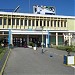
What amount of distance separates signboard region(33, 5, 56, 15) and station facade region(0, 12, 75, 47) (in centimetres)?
502

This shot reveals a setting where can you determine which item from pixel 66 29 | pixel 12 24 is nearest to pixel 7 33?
pixel 12 24

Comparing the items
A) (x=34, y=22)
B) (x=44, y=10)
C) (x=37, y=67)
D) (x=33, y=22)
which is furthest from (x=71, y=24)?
(x=37, y=67)

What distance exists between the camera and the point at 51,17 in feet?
217

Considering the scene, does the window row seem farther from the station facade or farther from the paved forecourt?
the paved forecourt

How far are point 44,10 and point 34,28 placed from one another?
8.46m

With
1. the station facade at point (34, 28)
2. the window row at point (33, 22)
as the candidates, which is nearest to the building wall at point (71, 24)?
the station facade at point (34, 28)

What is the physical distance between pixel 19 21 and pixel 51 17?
27.5ft

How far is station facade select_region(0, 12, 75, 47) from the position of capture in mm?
61281

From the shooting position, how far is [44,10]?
233ft

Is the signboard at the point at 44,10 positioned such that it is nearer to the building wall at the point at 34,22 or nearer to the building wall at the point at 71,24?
the building wall at the point at 34,22

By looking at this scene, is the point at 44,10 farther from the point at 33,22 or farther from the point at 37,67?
the point at 37,67

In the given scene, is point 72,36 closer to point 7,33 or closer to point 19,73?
point 7,33

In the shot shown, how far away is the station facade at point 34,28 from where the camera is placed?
61281mm

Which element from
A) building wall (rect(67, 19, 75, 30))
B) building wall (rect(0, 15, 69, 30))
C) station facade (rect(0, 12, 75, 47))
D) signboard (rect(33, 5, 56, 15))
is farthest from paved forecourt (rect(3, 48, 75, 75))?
signboard (rect(33, 5, 56, 15))
